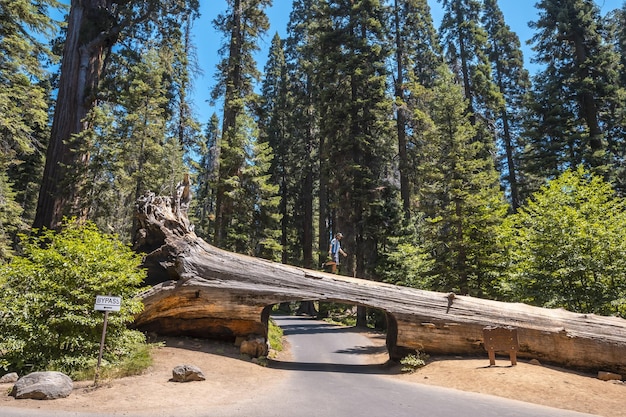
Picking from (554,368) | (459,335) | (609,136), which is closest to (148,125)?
(459,335)

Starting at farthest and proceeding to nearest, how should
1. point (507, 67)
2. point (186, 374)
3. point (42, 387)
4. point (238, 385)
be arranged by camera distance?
point (507, 67)
point (238, 385)
point (186, 374)
point (42, 387)

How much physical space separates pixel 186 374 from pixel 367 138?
16.4 metres

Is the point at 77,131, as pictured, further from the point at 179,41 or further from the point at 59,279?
the point at 59,279

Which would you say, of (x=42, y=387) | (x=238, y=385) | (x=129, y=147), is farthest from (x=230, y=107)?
(x=42, y=387)

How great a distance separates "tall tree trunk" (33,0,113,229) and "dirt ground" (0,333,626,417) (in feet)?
22.7

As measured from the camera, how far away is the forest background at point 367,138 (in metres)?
12.9

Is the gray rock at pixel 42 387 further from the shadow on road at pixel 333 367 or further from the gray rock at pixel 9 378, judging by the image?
the shadow on road at pixel 333 367

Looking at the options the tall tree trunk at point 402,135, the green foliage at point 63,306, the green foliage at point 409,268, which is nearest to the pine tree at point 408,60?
the tall tree trunk at point 402,135

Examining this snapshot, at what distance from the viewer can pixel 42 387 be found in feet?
17.6

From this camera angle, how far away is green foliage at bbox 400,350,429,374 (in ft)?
31.1

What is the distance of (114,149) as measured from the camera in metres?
14.3

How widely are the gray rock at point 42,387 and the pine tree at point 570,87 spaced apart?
2480 centimetres

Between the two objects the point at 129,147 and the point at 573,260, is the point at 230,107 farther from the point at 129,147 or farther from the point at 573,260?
the point at 573,260

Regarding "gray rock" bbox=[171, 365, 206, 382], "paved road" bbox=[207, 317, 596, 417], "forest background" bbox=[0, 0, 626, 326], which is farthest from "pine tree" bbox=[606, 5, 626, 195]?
"gray rock" bbox=[171, 365, 206, 382]
